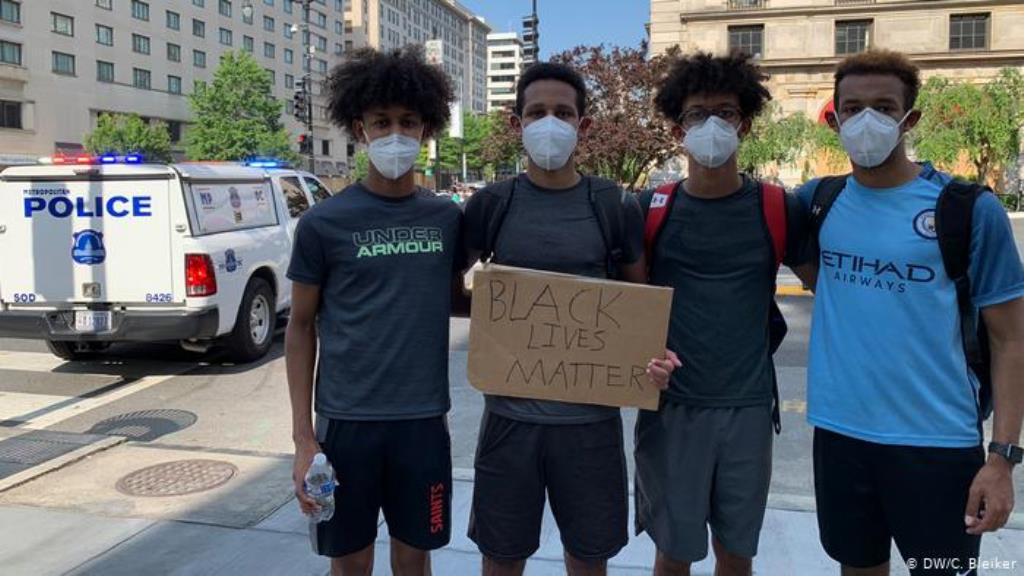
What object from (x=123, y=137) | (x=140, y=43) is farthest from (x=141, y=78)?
(x=123, y=137)

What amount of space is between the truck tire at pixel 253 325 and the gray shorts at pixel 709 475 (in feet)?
20.9

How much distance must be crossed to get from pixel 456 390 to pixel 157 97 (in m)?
64.1

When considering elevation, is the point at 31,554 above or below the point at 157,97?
below

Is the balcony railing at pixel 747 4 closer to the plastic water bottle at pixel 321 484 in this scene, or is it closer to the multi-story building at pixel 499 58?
the plastic water bottle at pixel 321 484

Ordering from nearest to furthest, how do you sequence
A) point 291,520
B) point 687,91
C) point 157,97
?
1. point 687,91
2. point 291,520
3. point 157,97

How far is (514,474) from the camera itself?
8.91 feet

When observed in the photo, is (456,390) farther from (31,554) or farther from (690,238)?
(690,238)

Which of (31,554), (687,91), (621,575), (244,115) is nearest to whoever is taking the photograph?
(687,91)

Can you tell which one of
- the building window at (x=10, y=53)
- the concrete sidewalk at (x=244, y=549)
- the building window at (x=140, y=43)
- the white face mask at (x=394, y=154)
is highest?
the building window at (x=140, y=43)

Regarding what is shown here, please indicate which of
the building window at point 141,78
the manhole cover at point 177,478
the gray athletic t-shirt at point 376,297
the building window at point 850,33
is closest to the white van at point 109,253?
the manhole cover at point 177,478

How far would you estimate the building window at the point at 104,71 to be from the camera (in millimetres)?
57562

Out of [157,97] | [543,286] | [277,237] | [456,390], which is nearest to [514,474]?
[543,286]

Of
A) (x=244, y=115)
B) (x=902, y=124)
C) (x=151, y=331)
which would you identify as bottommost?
(x=151, y=331)

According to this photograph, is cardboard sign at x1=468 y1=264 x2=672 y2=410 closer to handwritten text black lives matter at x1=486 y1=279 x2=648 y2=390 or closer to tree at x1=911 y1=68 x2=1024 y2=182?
handwritten text black lives matter at x1=486 y1=279 x2=648 y2=390
